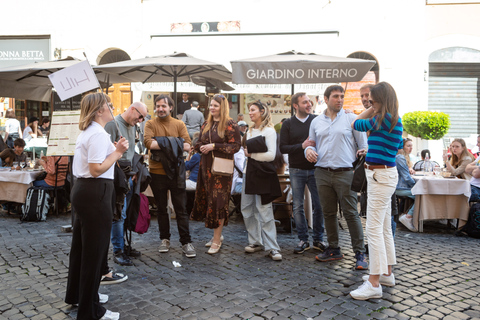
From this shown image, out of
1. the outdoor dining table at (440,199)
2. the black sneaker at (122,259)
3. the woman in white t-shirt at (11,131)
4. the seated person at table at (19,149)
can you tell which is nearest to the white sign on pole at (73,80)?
the black sneaker at (122,259)

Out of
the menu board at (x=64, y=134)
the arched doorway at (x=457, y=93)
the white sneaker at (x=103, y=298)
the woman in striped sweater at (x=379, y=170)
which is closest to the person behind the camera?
the white sneaker at (x=103, y=298)

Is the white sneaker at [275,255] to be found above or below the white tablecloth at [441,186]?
below

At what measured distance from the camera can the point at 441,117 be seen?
38.4 feet

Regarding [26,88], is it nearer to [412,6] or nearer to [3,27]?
[3,27]

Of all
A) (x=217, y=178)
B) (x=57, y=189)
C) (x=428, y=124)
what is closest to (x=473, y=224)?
(x=217, y=178)

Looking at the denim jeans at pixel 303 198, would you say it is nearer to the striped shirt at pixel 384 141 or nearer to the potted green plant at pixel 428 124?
the striped shirt at pixel 384 141

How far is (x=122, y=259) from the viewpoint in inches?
191

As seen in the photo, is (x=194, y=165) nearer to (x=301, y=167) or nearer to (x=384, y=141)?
(x=301, y=167)

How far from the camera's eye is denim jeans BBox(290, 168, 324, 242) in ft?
17.6

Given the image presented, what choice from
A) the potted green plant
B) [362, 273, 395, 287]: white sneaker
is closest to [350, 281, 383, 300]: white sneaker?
[362, 273, 395, 287]: white sneaker

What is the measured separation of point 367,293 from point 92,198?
2.48 metres

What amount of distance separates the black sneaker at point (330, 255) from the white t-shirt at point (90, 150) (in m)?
2.79

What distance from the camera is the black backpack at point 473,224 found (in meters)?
6.33

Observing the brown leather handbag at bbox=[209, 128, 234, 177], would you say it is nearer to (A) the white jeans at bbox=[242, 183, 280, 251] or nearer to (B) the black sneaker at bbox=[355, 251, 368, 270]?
(A) the white jeans at bbox=[242, 183, 280, 251]
